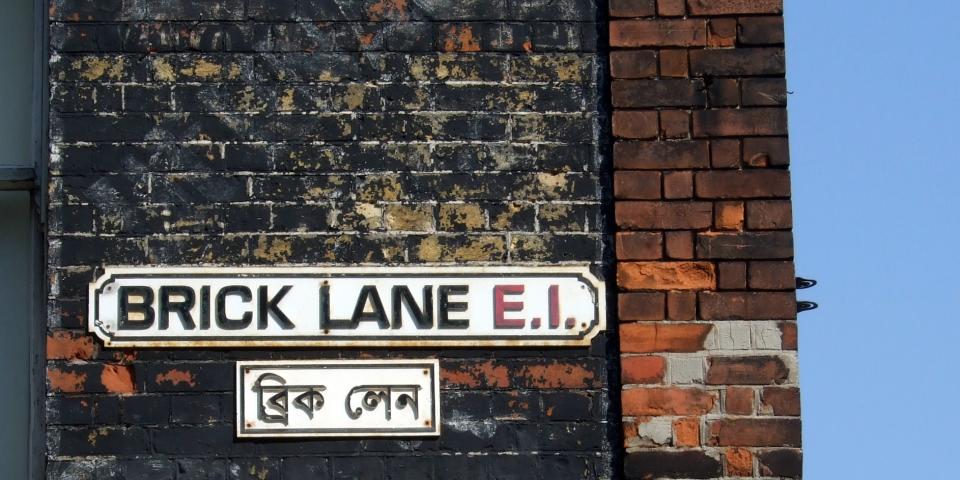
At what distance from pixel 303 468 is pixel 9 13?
2065 millimetres

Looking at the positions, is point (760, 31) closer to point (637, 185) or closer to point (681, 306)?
point (637, 185)

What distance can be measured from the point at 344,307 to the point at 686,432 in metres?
1.22

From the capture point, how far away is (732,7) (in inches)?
212

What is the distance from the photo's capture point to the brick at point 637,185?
5.25 m

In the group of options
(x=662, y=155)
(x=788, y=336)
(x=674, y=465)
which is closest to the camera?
(x=674, y=465)

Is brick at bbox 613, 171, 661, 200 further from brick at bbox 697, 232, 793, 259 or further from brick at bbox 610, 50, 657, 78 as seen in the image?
brick at bbox 610, 50, 657, 78

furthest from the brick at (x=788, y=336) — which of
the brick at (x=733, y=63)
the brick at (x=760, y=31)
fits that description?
the brick at (x=760, y=31)

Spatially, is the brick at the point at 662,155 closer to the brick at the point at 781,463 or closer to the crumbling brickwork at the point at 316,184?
the crumbling brickwork at the point at 316,184

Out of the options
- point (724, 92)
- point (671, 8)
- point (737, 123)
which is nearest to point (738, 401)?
point (737, 123)

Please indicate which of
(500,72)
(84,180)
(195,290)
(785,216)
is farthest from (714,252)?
(84,180)

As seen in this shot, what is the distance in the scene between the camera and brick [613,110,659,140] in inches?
208

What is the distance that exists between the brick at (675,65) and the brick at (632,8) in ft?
0.56

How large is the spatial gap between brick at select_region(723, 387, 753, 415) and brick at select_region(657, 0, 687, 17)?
52.2 inches

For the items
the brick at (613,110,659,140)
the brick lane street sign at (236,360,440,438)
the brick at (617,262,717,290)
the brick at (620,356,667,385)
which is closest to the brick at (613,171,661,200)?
the brick at (613,110,659,140)
